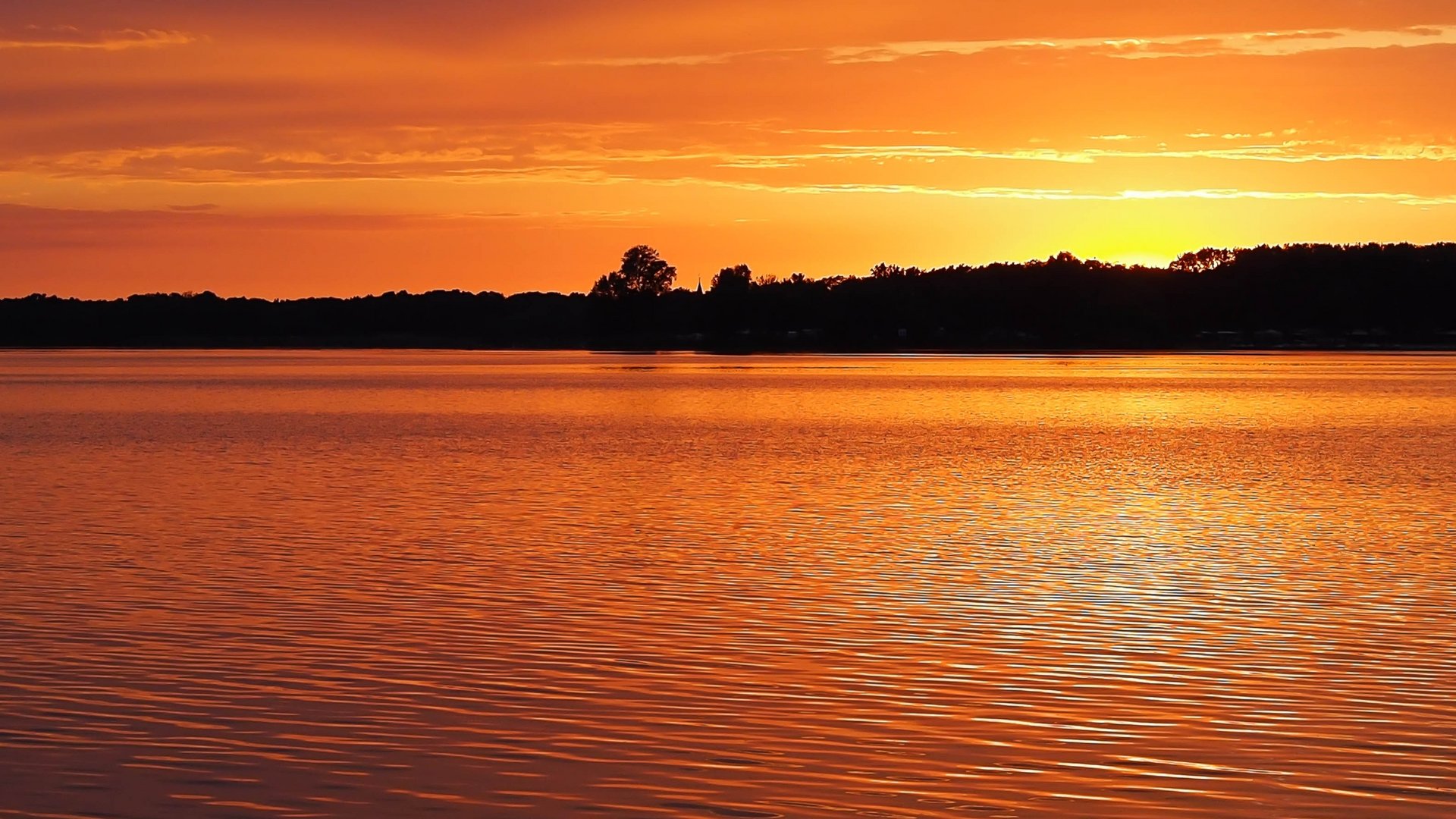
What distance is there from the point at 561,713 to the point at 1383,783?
5.16 m

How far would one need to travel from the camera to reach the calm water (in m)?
9.30

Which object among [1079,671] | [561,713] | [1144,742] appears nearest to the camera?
[1144,742]

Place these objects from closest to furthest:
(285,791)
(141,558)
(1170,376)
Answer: (285,791)
(141,558)
(1170,376)

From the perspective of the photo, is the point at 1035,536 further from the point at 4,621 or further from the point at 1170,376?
the point at 1170,376

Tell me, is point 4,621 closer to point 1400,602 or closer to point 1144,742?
point 1144,742

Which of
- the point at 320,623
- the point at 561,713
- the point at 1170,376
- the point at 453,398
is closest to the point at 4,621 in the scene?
the point at 320,623

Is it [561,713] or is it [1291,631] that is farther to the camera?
[1291,631]

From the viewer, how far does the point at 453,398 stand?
72.6 m

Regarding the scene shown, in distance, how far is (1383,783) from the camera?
361 inches


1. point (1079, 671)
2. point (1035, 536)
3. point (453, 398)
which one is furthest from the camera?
point (453, 398)

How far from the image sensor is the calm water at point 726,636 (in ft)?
30.5

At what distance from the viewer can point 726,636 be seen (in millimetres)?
13914

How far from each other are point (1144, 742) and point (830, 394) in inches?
2606

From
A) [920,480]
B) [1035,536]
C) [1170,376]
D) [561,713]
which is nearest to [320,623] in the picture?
Answer: [561,713]
